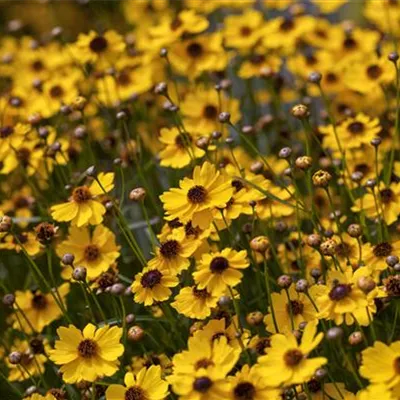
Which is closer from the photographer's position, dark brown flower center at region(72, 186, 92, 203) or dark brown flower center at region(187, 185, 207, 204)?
dark brown flower center at region(187, 185, 207, 204)

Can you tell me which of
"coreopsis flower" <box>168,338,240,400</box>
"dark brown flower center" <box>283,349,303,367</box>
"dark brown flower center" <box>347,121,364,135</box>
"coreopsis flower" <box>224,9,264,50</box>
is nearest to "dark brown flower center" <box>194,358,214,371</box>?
"coreopsis flower" <box>168,338,240,400</box>

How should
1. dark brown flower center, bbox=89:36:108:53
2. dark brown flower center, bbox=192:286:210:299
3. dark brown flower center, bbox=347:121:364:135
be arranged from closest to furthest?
dark brown flower center, bbox=192:286:210:299 < dark brown flower center, bbox=347:121:364:135 < dark brown flower center, bbox=89:36:108:53

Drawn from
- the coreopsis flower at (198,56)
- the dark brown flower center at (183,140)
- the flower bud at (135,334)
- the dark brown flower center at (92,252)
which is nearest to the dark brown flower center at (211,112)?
the coreopsis flower at (198,56)

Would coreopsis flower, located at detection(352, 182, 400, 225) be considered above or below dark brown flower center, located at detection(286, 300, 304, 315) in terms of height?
above

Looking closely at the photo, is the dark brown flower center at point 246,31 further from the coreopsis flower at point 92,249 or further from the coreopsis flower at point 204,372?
the coreopsis flower at point 204,372

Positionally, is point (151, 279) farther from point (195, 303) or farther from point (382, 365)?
point (382, 365)

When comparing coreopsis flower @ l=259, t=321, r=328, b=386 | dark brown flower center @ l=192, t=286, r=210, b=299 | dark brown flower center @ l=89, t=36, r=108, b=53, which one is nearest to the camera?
coreopsis flower @ l=259, t=321, r=328, b=386

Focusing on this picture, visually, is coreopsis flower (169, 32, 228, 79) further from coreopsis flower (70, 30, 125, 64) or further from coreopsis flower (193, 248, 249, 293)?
coreopsis flower (193, 248, 249, 293)
